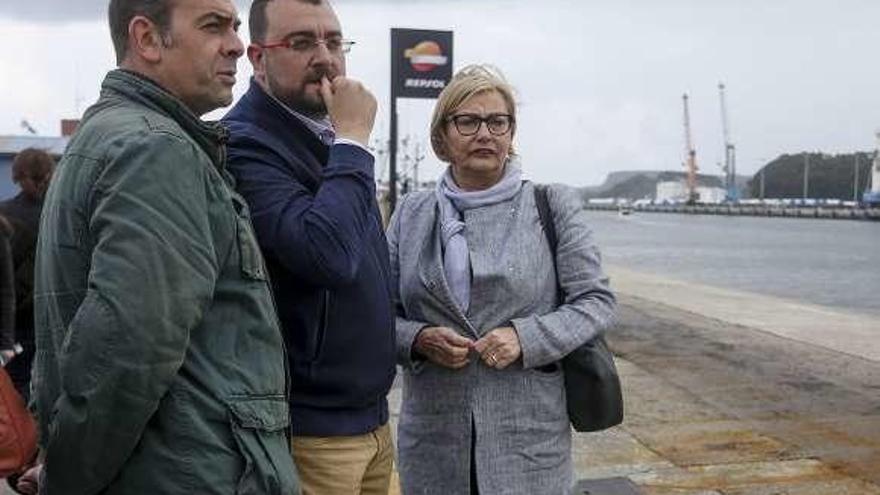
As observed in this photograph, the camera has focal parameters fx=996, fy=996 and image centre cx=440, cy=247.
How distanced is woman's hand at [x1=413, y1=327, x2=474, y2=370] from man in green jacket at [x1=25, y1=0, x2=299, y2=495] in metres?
0.80

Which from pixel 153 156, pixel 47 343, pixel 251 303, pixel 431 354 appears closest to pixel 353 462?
pixel 431 354

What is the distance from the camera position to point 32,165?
5375 mm

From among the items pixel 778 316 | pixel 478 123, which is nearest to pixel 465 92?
pixel 478 123

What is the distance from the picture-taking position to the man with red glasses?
215 centimetres

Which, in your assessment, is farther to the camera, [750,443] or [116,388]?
[750,443]

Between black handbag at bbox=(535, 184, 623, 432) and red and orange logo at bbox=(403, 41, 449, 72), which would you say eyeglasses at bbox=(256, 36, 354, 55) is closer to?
black handbag at bbox=(535, 184, 623, 432)

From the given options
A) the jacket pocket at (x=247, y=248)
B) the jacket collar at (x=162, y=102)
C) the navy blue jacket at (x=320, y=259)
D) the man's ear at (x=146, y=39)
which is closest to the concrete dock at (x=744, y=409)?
the navy blue jacket at (x=320, y=259)

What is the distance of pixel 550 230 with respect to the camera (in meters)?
2.83

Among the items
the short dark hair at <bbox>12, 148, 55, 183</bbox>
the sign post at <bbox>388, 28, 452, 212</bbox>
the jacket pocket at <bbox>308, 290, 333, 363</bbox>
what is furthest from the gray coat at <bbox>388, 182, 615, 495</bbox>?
the sign post at <bbox>388, 28, 452, 212</bbox>

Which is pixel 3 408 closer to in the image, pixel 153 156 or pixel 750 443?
pixel 153 156

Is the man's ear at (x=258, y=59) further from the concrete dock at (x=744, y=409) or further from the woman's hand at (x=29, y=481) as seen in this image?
the concrete dock at (x=744, y=409)

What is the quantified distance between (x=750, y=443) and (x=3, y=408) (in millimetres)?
4655

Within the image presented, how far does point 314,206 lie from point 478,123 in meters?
0.88

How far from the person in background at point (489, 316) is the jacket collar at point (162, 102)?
100cm
